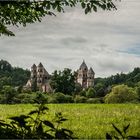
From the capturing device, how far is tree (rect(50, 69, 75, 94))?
118m

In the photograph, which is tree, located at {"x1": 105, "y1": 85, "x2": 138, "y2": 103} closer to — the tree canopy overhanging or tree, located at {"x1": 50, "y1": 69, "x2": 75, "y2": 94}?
tree, located at {"x1": 50, "y1": 69, "x2": 75, "y2": 94}

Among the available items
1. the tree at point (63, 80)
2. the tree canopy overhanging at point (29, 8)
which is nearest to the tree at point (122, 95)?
the tree at point (63, 80)

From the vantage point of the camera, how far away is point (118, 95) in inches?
4240

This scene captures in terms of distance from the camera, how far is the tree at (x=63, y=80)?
389 ft

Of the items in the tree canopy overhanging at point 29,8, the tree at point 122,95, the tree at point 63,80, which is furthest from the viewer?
the tree at point 63,80

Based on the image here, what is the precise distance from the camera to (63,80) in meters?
119

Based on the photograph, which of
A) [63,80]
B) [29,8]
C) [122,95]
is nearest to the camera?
[29,8]

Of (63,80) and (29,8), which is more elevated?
(63,80)

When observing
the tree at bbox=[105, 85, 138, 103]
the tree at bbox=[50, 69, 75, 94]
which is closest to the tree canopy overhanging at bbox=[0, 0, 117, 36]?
the tree at bbox=[105, 85, 138, 103]

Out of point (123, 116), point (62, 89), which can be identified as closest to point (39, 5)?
point (123, 116)

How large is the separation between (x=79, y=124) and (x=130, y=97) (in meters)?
94.7

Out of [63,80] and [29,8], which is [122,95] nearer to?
[63,80]

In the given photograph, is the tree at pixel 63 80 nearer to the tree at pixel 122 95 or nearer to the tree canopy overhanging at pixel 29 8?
the tree at pixel 122 95

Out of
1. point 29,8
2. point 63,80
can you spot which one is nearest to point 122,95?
point 63,80
